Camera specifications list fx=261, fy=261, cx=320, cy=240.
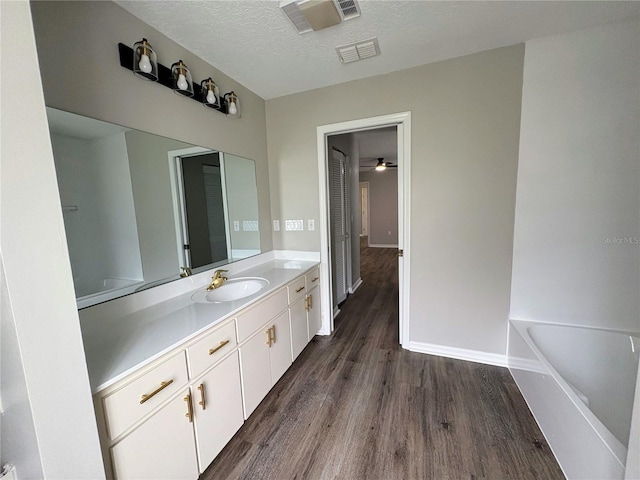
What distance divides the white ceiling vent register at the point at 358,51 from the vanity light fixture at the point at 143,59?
116 centimetres

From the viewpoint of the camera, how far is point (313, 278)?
97.7 inches

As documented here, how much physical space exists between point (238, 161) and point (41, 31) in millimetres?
1290

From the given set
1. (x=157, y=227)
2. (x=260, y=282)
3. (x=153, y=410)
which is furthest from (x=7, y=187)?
(x=260, y=282)

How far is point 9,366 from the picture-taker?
2.21ft

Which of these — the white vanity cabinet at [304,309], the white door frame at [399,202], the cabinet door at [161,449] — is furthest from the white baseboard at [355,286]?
the cabinet door at [161,449]

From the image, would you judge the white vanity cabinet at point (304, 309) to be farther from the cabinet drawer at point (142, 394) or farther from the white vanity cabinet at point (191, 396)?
the cabinet drawer at point (142, 394)

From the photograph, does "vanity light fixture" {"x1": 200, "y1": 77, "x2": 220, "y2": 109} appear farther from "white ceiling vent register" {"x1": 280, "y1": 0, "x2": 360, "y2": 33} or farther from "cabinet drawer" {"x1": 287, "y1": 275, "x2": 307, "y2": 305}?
"cabinet drawer" {"x1": 287, "y1": 275, "x2": 307, "y2": 305}

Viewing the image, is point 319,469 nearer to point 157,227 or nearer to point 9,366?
point 9,366

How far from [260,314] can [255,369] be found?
0.34 meters

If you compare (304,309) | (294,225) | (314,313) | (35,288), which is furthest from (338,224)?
(35,288)

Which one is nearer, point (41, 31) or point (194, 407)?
point (41, 31)

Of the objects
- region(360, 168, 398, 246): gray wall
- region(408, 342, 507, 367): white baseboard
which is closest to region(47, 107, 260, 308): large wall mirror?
region(408, 342, 507, 367): white baseboard

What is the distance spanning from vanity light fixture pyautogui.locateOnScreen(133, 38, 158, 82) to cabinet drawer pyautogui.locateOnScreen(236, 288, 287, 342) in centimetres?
144

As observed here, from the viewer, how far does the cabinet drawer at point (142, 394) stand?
0.89 m
